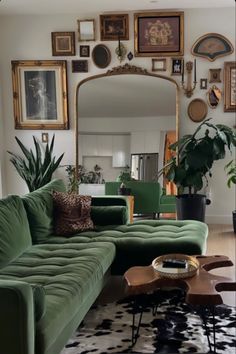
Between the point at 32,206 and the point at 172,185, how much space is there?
2.47 meters

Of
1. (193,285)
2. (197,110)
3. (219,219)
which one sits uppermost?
(197,110)

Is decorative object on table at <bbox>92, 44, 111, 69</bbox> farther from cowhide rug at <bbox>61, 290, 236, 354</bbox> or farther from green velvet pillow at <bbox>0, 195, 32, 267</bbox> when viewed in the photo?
cowhide rug at <bbox>61, 290, 236, 354</bbox>

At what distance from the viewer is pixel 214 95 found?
15.8 ft

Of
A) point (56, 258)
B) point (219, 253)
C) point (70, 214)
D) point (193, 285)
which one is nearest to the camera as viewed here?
point (193, 285)

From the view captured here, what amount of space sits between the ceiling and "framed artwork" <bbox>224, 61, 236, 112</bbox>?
2.34ft

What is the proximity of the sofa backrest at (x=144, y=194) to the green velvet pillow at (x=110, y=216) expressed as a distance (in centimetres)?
141

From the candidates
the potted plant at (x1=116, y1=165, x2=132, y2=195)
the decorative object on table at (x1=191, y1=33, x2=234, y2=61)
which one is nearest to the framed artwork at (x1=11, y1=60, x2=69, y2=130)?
the potted plant at (x1=116, y1=165, x2=132, y2=195)

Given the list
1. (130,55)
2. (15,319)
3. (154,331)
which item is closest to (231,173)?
(130,55)

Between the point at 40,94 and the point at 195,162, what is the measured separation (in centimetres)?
222

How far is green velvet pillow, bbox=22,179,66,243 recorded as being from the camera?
9.29ft

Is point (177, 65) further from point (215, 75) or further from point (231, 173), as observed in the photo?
point (231, 173)

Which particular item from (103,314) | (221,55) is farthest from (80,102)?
(103,314)

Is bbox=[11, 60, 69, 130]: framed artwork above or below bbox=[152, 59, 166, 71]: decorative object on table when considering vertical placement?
below

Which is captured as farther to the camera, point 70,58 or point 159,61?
point 70,58
